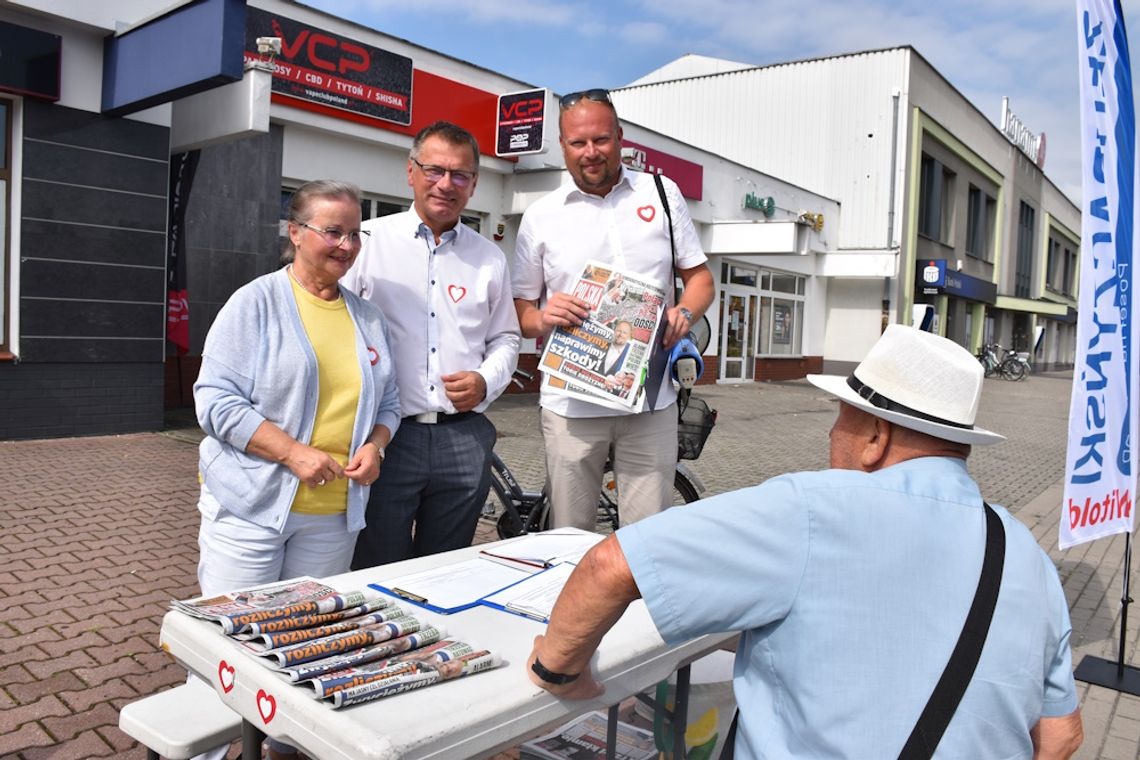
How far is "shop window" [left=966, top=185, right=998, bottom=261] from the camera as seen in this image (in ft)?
111

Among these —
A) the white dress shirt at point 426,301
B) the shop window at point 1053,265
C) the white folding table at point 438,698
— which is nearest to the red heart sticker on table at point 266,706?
the white folding table at point 438,698

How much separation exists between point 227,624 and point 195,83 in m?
7.37

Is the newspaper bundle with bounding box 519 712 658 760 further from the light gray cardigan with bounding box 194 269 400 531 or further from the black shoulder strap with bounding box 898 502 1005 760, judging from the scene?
the black shoulder strap with bounding box 898 502 1005 760

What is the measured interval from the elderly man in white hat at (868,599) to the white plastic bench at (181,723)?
1062 mm

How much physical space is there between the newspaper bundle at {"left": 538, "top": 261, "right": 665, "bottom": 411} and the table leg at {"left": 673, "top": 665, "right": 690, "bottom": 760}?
954mm

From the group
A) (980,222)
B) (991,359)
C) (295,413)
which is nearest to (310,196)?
(295,413)

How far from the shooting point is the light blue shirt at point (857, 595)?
1351 mm

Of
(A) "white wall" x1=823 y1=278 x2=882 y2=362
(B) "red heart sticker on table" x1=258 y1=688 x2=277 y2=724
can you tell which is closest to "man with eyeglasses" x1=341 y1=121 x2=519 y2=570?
(B) "red heart sticker on table" x1=258 y1=688 x2=277 y2=724

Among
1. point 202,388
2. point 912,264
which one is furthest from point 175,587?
point 912,264

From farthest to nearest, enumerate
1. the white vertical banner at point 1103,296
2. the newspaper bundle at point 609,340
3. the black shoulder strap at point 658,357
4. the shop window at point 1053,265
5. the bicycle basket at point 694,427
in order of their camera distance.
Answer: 1. the shop window at point 1053,265
2. the bicycle basket at point 694,427
3. the white vertical banner at point 1103,296
4. the black shoulder strap at point 658,357
5. the newspaper bundle at point 609,340

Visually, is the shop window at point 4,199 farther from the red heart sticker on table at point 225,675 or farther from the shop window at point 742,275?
the shop window at point 742,275

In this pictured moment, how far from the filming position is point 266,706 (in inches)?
58.7

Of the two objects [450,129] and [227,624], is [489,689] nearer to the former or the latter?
[227,624]

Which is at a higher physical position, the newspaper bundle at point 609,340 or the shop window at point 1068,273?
Answer: the shop window at point 1068,273
